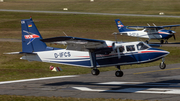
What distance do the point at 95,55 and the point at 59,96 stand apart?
17.2 feet

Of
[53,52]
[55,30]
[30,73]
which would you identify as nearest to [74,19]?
[55,30]

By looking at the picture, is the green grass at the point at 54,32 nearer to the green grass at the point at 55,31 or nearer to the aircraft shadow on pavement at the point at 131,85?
the green grass at the point at 55,31

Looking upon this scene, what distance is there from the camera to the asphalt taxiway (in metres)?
22.0

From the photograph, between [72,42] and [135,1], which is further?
[135,1]

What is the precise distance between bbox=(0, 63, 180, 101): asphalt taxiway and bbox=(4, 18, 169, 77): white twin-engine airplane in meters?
1.90

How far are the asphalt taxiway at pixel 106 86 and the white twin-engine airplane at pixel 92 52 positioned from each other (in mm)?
1899

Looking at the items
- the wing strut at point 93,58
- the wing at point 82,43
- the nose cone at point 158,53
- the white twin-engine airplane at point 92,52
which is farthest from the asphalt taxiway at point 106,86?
the wing at point 82,43

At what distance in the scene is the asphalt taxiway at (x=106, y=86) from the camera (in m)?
22.0

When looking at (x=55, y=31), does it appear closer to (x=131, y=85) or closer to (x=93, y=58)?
(x=93, y=58)

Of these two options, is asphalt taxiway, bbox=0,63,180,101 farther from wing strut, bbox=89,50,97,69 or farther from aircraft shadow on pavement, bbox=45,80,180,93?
→ wing strut, bbox=89,50,97,69

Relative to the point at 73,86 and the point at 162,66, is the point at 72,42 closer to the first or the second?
the point at 73,86

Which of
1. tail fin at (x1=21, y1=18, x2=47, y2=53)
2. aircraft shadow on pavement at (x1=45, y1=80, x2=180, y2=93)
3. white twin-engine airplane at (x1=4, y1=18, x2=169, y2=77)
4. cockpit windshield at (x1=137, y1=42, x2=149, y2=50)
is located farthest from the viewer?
tail fin at (x1=21, y1=18, x2=47, y2=53)

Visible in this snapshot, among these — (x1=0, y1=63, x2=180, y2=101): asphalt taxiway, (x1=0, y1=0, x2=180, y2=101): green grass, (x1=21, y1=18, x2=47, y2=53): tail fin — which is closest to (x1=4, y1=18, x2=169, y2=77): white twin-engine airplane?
(x1=21, y1=18, x2=47, y2=53): tail fin

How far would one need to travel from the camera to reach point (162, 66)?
23750mm
